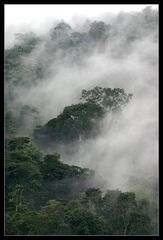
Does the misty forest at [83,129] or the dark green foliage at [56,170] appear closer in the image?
the misty forest at [83,129]

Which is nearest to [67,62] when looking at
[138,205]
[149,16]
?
[149,16]

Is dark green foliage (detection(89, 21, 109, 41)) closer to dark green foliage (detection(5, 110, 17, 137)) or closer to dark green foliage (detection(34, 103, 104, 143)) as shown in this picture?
dark green foliage (detection(5, 110, 17, 137))

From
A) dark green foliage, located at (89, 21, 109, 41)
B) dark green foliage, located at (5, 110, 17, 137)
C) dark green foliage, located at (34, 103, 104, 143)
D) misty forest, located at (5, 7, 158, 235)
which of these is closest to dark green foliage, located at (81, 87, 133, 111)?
misty forest, located at (5, 7, 158, 235)

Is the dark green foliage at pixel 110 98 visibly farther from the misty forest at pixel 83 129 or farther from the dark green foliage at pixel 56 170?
the dark green foliage at pixel 56 170

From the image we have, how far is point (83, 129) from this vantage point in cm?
4300

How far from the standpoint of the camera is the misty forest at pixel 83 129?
29.2 m

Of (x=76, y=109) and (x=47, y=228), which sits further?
(x=76, y=109)

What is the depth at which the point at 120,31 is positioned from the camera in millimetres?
68688

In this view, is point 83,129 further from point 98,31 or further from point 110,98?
point 98,31

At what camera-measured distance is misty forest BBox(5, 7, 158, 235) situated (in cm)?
2917

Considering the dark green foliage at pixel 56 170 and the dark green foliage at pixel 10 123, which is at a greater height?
the dark green foliage at pixel 10 123

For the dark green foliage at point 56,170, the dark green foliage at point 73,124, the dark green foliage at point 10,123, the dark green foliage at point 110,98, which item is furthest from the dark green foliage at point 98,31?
the dark green foliage at point 56,170

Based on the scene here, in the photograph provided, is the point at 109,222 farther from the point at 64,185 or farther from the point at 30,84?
the point at 30,84
